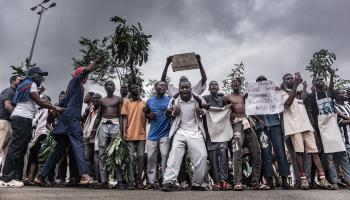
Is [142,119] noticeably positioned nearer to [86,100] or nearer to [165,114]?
[165,114]

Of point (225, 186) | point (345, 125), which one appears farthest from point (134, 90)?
point (345, 125)

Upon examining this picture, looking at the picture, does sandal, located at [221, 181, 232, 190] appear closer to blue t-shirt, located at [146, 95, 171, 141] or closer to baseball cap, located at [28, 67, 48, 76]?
blue t-shirt, located at [146, 95, 171, 141]

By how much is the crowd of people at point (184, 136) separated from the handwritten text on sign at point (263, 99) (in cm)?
10

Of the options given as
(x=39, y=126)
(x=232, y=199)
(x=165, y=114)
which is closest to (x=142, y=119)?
(x=165, y=114)

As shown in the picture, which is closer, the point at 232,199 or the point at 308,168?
the point at 232,199

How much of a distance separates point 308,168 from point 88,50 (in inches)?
828

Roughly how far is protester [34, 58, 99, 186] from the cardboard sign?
1.50 m

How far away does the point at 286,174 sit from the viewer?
596 centimetres

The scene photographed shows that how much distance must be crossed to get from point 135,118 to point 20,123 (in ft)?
6.29

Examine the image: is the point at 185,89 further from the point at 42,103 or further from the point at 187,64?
the point at 42,103

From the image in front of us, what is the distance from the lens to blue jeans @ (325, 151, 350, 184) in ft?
20.1

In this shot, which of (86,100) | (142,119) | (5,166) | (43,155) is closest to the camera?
(5,166)

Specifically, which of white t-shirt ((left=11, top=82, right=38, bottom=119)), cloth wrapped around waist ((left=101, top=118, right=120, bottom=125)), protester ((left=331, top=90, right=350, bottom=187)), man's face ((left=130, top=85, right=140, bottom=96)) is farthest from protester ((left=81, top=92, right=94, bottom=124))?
protester ((left=331, top=90, right=350, bottom=187))

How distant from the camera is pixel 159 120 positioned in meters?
6.27
